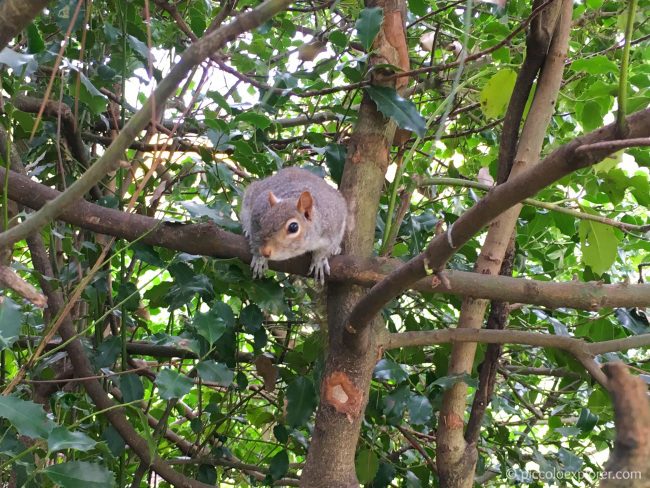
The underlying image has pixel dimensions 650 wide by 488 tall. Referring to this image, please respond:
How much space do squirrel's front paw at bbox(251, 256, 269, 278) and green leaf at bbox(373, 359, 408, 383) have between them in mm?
304

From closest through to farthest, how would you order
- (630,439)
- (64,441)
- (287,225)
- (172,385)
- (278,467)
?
(630,439)
(64,441)
(172,385)
(278,467)
(287,225)

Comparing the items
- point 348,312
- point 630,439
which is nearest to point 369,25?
point 348,312

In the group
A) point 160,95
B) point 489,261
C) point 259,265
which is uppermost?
point 489,261

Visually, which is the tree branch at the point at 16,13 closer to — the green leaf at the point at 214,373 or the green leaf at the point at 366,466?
the green leaf at the point at 214,373

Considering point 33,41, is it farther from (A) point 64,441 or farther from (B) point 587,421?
(B) point 587,421

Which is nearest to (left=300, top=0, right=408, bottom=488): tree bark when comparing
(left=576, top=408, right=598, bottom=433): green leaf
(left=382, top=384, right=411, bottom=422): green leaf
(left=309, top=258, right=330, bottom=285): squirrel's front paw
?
(left=309, top=258, right=330, bottom=285): squirrel's front paw

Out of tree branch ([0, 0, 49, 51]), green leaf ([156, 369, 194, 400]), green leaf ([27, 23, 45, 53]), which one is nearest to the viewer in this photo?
tree branch ([0, 0, 49, 51])

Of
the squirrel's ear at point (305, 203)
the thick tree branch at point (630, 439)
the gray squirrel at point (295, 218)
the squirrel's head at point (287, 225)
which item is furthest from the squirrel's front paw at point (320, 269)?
the thick tree branch at point (630, 439)

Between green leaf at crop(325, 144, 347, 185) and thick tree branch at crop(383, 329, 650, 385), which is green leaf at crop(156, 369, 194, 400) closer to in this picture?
thick tree branch at crop(383, 329, 650, 385)

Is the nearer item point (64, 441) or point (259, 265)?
point (64, 441)

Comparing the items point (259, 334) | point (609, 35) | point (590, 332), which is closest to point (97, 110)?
point (259, 334)

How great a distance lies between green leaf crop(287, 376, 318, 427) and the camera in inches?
54.2

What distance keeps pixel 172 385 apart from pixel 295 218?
0.77m

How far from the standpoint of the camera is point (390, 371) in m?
1.37
